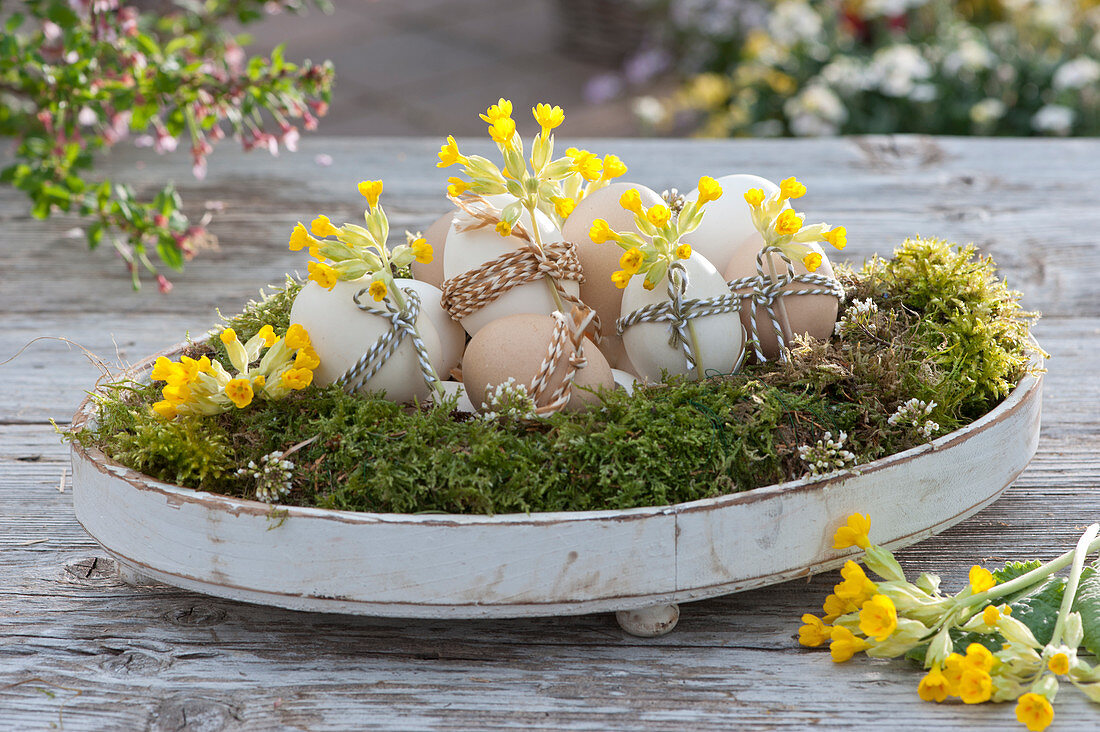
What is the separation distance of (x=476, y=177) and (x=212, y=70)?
159 centimetres

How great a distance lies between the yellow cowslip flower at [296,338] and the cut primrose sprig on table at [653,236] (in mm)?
358

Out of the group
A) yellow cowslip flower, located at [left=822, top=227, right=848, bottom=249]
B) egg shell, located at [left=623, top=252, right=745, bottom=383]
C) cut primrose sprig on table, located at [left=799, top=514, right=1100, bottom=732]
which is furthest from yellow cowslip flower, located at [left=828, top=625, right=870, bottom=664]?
yellow cowslip flower, located at [left=822, top=227, right=848, bottom=249]

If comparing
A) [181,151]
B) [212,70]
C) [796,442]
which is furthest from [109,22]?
[796,442]

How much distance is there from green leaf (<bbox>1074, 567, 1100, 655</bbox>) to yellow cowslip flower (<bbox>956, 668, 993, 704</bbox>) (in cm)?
15

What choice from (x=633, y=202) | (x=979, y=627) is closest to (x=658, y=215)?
(x=633, y=202)

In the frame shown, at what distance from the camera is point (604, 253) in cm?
140

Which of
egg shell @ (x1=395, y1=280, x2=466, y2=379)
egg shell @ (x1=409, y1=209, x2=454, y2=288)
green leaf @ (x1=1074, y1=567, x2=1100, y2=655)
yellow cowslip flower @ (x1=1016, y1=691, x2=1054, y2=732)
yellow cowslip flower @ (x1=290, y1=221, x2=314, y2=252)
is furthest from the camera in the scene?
egg shell @ (x1=409, y1=209, x2=454, y2=288)

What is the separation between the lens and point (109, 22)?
2309mm

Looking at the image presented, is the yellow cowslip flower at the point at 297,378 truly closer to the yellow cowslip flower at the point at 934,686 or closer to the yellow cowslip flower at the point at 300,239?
the yellow cowslip flower at the point at 300,239

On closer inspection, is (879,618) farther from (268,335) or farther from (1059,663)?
(268,335)

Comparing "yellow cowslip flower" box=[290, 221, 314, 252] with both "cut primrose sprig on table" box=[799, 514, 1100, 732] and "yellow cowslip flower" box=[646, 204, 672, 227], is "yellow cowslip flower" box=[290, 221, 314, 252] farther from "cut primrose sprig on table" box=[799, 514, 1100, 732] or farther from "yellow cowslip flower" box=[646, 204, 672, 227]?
"cut primrose sprig on table" box=[799, 514, 1100, 732]

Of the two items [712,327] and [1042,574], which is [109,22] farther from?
[1042,574]

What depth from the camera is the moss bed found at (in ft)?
3.79

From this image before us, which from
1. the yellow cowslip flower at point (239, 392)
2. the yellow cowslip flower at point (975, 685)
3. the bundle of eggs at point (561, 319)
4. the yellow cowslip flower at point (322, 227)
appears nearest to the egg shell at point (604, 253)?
the bundle of eggs at point (561, 319)
